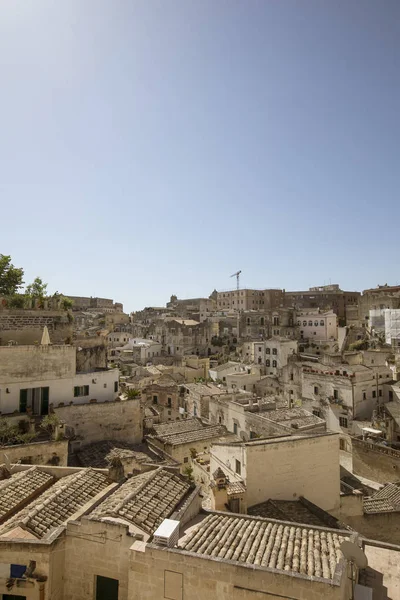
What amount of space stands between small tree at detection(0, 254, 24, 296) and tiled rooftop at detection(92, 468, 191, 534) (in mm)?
24513

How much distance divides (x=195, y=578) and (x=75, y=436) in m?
10.4

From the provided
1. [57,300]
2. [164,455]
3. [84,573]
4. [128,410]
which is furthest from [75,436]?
[57,300]

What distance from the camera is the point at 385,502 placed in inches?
663

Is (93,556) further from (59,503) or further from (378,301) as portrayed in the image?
(378,301)

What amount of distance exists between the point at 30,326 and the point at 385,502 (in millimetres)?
19417

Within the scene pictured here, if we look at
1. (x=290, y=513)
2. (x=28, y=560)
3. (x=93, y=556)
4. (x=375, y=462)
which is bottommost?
(x=375, y=462)

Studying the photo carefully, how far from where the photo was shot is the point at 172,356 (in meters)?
61.1

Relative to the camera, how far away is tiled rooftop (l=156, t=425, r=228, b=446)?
1980cm

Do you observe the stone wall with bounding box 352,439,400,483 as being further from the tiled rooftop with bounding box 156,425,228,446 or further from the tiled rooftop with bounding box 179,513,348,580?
the tiled rooftop with bounding box 179,513,348,580

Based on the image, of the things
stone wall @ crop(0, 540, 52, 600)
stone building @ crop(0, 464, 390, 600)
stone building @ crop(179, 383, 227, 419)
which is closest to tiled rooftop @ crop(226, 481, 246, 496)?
stone building @ crop(0, 464, 390, 600)

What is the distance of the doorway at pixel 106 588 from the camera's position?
7551 mm

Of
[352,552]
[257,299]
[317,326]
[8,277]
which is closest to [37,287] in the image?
[8,277]

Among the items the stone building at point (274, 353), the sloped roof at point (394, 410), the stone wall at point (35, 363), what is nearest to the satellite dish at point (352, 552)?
the stone wall at point (35, 363)

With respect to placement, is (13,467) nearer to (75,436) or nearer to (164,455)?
(75,436)
